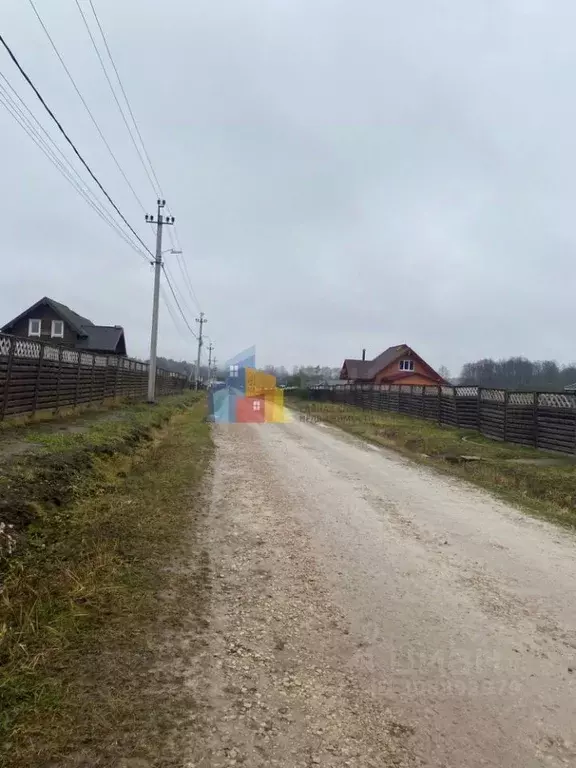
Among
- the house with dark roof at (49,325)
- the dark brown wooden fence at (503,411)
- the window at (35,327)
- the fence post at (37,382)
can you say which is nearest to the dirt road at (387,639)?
the fence post at (37,382)

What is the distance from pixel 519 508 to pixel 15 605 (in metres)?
6.95

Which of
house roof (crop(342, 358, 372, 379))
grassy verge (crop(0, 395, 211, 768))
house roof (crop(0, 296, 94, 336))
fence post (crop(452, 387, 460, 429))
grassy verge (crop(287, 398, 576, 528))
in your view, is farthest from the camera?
house roof (crop(342, 358, 372, 379))

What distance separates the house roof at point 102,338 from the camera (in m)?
44.8

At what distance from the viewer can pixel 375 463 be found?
38.2ft

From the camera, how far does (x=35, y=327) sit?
42.8 m

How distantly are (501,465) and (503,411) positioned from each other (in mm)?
5284

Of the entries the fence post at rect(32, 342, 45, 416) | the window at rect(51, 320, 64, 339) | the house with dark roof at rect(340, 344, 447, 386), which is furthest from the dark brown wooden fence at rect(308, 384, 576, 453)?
the window at rect(51, 320, 64, 339)

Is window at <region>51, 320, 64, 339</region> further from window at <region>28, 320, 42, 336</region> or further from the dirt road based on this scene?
the dirt road

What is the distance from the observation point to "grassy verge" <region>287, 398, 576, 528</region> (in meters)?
8.52

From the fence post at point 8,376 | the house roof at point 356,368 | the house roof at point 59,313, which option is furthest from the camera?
the house roof at point 356,368

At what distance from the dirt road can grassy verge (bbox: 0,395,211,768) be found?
29 cm

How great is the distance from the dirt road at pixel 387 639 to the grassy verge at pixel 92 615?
29cm

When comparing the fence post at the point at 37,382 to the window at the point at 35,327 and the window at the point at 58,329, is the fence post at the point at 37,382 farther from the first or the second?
the window at the point at 35,327

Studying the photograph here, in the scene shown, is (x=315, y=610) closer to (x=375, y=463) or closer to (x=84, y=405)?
(x=375, y=463)
